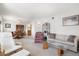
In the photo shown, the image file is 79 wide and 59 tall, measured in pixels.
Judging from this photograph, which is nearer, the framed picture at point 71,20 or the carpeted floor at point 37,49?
the framed picture at point 71,20

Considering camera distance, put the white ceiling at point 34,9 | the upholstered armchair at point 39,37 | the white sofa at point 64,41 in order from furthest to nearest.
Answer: the upholstered armchair at point 39,37 → the white ceiling at point 34,9 → the white sofa at point 64,41

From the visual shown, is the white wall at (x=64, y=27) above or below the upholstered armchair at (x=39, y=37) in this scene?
above

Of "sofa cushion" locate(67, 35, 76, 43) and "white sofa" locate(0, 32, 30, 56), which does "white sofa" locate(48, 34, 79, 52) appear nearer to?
"sofa cushion" locate(67, 35, 76, 43)

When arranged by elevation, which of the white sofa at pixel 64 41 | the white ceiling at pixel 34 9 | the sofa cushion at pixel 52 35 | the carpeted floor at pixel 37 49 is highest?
the white ceiling at pixel 34 9

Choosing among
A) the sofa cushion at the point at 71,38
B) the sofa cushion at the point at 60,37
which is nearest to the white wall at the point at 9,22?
the sofa cushion at the point at 60,37

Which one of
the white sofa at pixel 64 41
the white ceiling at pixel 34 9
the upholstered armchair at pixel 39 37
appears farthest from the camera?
the upholstered armchair at pixel 39 37

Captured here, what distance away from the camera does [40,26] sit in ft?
7.02

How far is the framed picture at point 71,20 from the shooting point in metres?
1.90

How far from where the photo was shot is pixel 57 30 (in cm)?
208

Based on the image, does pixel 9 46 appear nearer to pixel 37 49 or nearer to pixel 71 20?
pixel 37 49

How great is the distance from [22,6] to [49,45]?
3.30 ft

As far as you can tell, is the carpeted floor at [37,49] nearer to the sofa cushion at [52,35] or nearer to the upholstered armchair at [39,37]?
the upholstered armchair at [39,37]

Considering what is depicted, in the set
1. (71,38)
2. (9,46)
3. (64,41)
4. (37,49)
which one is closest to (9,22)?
(9,46)

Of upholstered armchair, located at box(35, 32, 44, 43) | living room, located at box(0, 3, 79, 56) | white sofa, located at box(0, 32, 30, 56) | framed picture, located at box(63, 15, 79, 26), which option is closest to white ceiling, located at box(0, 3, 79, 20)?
living room, located at box(0, 3, 79, 56)
